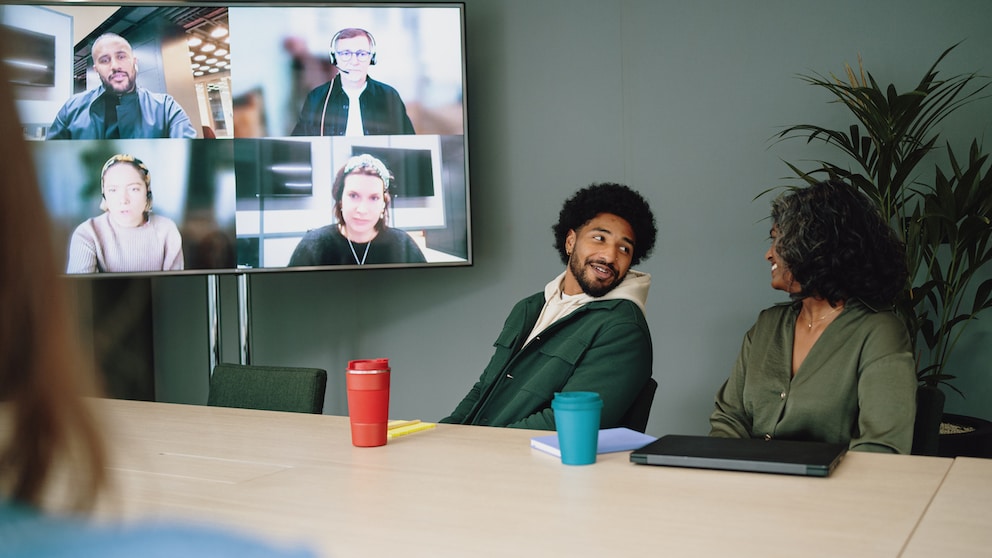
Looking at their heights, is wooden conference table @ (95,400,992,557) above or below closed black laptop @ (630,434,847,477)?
below

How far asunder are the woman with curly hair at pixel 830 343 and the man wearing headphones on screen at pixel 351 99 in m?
2.05

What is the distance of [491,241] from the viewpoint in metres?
4.39

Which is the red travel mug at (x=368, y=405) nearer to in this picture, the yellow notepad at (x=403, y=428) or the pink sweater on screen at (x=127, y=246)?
the yellow notepad at (x=403, y=428)

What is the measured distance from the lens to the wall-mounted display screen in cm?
378

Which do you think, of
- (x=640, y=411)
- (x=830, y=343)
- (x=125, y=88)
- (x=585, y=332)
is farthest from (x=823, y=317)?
(x=125, y=88)

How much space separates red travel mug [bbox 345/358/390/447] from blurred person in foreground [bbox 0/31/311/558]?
1.56 metres

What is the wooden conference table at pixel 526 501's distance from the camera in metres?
1.18

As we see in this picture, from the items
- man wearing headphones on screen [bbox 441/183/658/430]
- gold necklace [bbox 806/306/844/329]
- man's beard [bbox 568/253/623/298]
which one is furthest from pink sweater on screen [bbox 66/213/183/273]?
gold necklace [bbox 806/306/844/329]

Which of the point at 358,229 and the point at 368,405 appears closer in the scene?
the point at 368,405

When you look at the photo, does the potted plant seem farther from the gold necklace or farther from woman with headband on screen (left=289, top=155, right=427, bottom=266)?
woman with headband on screen (left=289, top=155, right=427, bottom=266)

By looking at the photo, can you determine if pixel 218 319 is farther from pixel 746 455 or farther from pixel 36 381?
pixel 36 381

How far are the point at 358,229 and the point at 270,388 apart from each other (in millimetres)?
1483

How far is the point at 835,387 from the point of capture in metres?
2.10

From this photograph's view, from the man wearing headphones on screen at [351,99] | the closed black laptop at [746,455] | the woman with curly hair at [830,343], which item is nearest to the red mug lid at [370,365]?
the closed black laptop at [746,455]
